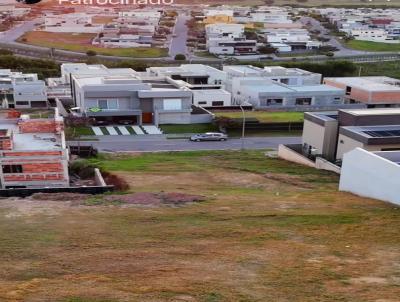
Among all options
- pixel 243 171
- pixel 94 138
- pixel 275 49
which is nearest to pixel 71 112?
pixel 94 138

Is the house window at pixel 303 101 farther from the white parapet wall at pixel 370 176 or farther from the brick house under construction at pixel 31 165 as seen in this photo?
the brick house under construction at pixel 31 165

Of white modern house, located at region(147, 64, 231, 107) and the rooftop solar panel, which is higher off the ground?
the rooftop solar panel

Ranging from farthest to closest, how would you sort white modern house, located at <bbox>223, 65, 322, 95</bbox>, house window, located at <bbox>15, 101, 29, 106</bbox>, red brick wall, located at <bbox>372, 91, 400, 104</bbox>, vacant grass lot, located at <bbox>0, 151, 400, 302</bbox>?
white modern house, located at <bbox>223, 65, 322, 95</bbox>, house window, located at <bbox>15, 101, 29, 106</bbox>, red brick wall, located at <bbox>372, 91, 400, 104</bbox>, vacant grass lot, located at <bbox>0, 151, 400, 302</bbox>

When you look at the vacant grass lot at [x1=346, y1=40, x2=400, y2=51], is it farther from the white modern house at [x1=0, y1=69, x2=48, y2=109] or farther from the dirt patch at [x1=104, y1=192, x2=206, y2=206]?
the dirt patch at [x1=104, y1=192, x2=206, y2=206]

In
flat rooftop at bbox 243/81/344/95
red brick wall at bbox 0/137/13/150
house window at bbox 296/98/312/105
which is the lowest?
house window at bbox 296/98/312/105

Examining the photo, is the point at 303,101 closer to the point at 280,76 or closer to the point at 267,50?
the point at 280,76

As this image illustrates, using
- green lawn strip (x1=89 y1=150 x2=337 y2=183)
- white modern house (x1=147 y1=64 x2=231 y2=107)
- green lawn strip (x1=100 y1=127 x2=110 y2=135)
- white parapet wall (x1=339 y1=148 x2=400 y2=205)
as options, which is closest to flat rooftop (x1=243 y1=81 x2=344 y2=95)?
white modern house (x1=147 y1=64 x2=231 y2=107)
